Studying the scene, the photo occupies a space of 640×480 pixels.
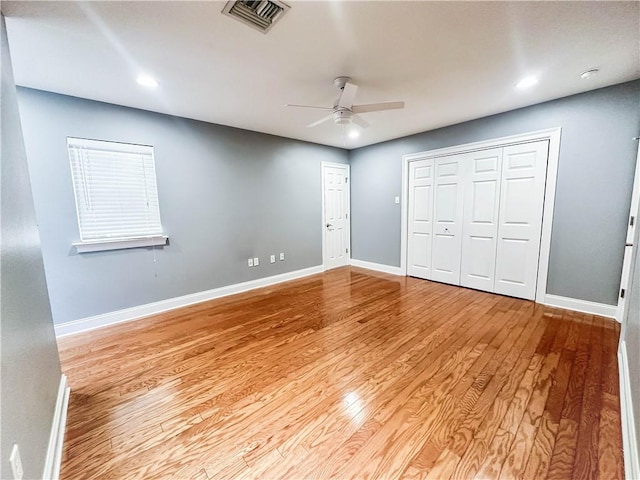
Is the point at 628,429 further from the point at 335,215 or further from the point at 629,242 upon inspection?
the point at 335,215

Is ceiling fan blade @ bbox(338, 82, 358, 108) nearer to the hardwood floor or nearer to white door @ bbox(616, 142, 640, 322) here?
the hardwood floor

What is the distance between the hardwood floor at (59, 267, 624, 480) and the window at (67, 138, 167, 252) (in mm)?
1000

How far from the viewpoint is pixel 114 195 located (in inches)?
112

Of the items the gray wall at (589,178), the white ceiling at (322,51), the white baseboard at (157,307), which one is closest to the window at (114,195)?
the white ceiling at (322,51)

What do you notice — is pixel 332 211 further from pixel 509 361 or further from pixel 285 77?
pixel 509 361

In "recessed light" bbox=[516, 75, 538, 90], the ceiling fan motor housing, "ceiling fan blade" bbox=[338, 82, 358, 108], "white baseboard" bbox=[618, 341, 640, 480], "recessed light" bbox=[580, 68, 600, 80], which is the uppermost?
"recessed light" bbox=[516, 75, 538, 90]

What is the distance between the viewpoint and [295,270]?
462cm

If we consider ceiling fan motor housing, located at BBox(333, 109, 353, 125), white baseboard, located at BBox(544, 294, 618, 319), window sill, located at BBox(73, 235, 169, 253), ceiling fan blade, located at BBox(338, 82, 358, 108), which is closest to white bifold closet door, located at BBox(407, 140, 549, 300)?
white baseboard, located at BBox(544, 294, 618, 319)

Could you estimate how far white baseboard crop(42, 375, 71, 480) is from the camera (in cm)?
119

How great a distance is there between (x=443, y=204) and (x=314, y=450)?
3.75m

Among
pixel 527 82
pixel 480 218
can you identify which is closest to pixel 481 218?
pixel 480 218

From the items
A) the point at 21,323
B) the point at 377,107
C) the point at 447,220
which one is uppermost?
the point at 377,107

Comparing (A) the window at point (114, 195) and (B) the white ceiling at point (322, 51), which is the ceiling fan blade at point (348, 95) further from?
(A) the window at point (114, 195)

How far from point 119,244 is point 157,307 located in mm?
883
